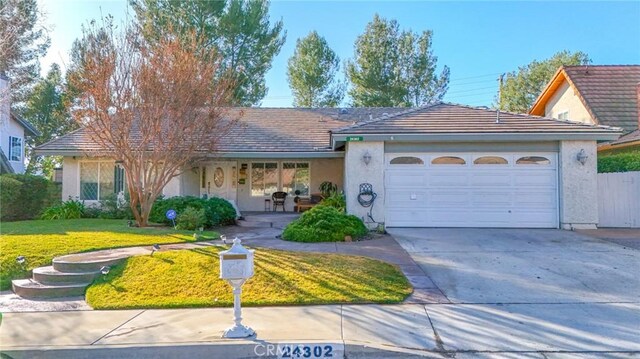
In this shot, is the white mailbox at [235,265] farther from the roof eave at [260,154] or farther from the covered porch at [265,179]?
the covered porch at [265,179]

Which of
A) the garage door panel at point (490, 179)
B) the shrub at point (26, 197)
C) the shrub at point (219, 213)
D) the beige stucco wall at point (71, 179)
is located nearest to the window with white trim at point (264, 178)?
the shrub at point (219, 213)

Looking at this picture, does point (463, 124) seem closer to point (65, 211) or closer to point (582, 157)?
point (582, 157)

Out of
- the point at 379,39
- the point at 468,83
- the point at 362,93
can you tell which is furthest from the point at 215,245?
the point at 468,83

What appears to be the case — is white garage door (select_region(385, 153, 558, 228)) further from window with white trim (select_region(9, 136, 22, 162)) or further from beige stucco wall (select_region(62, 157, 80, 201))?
window with white trim (select_region(9, 136, 22, 162))

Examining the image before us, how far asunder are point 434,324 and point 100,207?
14.1 m

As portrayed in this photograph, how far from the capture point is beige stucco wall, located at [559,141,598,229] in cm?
1156

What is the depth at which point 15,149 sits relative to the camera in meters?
23.6

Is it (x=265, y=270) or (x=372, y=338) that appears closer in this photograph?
(x=372, y=338)

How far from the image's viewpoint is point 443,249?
8.84 m

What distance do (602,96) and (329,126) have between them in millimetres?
12480

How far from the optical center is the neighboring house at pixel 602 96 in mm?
16259

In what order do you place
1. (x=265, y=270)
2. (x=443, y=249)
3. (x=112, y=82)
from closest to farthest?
(x=265, y=270) → (x=443, y=249) → (x=112, y=82)

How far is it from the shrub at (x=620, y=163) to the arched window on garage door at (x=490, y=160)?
4381 millimetres

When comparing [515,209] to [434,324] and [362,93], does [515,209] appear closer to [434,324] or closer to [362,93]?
[434,324]
